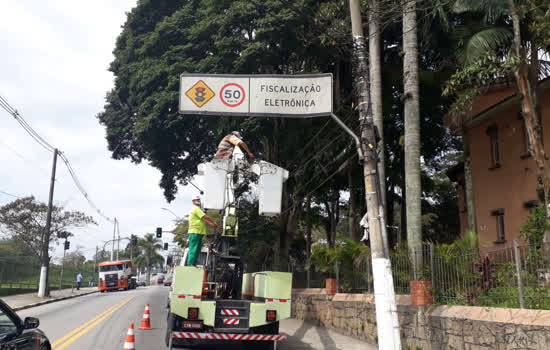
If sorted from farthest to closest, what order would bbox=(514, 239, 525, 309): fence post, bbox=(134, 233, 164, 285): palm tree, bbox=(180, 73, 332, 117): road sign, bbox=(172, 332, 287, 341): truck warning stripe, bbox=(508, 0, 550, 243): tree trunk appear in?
1. bbox=(134, 233, 164, 285): palm tree
2. bbox=(508, 0, 550, 243): tree trunk
3. bbox=(172, 332, 287, 341): truck warning stripe
4. bbox=(180, 73, 332, 117): road sign
5. bbox=(514, 239, 525, 309): fence post

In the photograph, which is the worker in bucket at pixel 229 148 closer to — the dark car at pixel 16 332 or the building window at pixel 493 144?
the dark car at pixel 16 332

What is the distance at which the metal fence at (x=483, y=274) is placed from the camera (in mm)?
7230

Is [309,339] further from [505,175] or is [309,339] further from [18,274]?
[18,274]

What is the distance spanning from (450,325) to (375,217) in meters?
2.41

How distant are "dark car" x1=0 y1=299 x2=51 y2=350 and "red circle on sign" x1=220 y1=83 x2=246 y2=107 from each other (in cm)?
455

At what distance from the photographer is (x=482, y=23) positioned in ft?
48.0

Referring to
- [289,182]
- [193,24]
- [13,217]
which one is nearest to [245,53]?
[193,24]

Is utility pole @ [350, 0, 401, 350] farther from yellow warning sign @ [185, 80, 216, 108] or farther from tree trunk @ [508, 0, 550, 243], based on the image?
tree trunk @ [508, 0, 550, 243]

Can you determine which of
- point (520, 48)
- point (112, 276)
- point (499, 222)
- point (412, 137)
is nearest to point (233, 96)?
point (412, 137)

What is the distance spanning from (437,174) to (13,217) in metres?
36.6

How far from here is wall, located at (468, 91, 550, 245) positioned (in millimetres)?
19281

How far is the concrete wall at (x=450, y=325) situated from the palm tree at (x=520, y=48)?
13.7ft

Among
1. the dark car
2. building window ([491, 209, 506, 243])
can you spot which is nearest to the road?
the dark car

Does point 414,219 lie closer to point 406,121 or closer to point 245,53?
point 406,121
